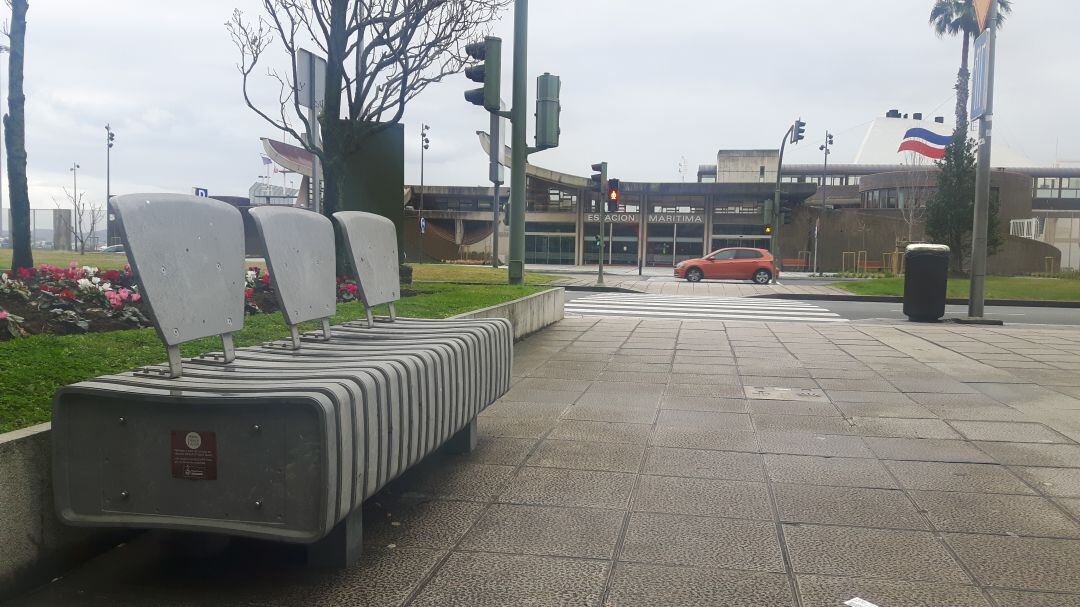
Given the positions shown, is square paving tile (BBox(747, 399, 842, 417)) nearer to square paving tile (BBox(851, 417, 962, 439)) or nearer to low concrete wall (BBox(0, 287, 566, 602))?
square paving tile (BBox(851, 417, 962, 439))

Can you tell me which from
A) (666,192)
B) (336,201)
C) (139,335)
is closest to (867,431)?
(139,335)

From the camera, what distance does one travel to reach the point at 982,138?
1434 cm

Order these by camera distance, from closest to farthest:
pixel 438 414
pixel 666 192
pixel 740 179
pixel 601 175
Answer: pixel 438 414 < pixel 601 175 < pixel 666 192 < pixel 740 179

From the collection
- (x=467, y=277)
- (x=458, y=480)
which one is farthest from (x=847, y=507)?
(x=467, y=277)

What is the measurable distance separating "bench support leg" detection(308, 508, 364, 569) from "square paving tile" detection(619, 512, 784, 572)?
1013 mm

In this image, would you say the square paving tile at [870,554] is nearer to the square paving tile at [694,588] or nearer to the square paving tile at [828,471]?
the square paving tile at [694,588]

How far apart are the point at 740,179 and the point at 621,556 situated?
74.9 m

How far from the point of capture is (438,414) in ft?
12.6

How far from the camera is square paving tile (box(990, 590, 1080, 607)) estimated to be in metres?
2.77

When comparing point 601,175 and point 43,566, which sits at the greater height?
point 601,175

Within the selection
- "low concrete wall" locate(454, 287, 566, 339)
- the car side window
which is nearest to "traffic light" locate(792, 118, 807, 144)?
the car side window

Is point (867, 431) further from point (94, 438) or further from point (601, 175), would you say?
point (601, 175)

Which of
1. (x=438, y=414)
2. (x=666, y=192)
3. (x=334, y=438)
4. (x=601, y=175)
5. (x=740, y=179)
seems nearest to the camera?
(x=334, y=438)

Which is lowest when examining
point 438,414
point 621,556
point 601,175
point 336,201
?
point 621,556
